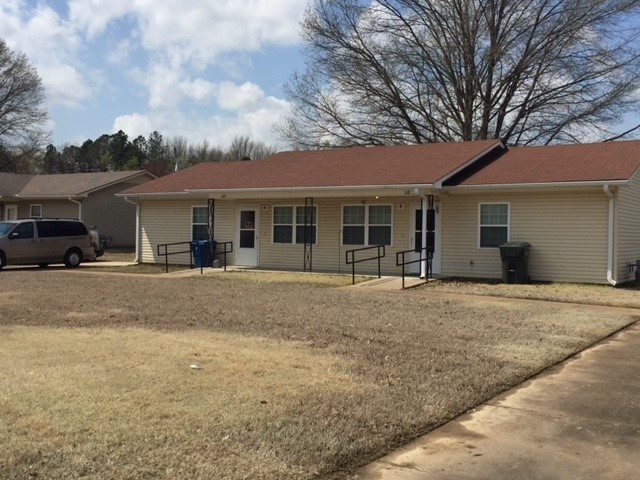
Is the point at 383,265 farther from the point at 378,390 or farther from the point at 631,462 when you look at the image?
the point at 631,462

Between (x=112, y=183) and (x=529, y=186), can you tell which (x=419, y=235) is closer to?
(x=529, y=186)

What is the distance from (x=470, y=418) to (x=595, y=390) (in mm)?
1779

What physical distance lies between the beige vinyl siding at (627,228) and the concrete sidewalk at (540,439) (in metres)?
10.5

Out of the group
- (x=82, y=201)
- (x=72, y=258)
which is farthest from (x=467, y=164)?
(x=82, y=201)

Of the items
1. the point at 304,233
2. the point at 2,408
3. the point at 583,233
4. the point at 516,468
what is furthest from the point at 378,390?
the point at 304,233

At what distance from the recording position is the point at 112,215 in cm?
3450

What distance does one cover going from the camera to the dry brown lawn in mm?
4430

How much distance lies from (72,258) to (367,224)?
10.6 m

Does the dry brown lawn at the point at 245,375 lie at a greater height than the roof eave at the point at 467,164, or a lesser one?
lesser

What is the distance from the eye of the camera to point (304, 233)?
20.9 m

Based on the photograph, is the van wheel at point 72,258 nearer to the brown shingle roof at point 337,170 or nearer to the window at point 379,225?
the brown shingle roof at point 337,170

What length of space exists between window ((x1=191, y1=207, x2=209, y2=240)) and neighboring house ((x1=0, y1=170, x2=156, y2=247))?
11470mm

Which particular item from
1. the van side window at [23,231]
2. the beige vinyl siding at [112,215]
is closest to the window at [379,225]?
the van side window at [23,231]

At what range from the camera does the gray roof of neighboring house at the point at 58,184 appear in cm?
3322
